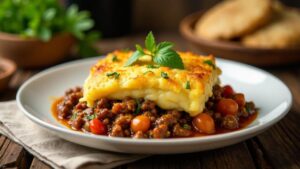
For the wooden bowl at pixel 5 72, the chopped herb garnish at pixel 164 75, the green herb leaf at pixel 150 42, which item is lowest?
the wooden bowl at pixel 5 72

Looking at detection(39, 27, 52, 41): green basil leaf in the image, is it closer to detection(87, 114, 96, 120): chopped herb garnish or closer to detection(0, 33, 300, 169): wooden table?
detection(0, 33, 300, 169): wooden table

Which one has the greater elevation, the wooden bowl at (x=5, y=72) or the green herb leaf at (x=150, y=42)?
the green herb leaf at (x=150, y=42)

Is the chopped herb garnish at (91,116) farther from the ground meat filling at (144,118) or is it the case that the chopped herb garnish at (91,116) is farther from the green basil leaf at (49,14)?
the green basil leaf at (49,14)

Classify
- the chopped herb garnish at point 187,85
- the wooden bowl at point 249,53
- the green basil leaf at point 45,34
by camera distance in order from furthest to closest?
the green basil leaf at point 45,34 → the wooden bowl at point 249,53 → the chopped herb garnish at point 187,85

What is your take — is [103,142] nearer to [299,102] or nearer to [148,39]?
[148,39]

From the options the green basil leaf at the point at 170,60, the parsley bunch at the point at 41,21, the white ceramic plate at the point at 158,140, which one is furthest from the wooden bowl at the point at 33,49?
the green basil leaf at the point at 170,60

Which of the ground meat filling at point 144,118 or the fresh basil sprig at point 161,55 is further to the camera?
the fresh basil sprig at point 161,55
